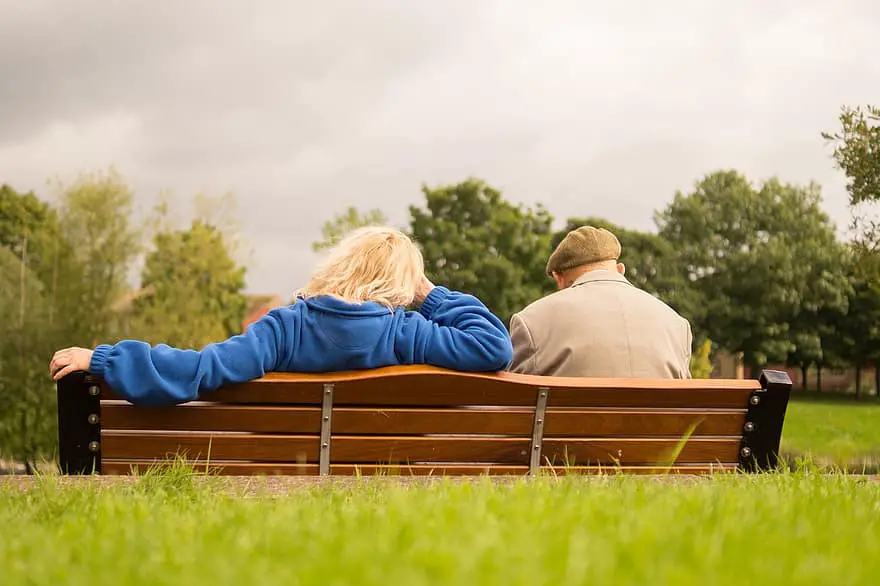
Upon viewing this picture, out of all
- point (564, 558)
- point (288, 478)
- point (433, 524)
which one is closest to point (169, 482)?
point (288, 478)

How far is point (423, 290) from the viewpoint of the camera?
5262mm

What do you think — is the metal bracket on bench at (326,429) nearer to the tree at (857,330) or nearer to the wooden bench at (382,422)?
the wooden bench at (382,422)

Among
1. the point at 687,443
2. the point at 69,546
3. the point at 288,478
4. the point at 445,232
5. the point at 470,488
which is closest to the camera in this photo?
the point at 69,546

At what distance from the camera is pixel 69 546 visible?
2803 millimetres

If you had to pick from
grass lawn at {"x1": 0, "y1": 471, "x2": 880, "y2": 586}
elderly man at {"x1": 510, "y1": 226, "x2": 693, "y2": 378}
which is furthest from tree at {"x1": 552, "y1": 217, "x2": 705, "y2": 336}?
grass lawn at {"x1": 0, "y1": 471, "x2": 880, "y2": 586}

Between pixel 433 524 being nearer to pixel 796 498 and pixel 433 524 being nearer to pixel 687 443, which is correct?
pixel 796 498

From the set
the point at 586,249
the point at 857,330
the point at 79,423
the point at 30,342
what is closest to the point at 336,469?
the point at 79,423

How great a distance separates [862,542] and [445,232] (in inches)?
1622

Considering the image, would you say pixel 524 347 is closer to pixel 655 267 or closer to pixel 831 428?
pixel 831 428

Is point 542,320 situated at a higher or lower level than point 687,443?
higher

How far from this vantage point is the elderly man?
5.77m

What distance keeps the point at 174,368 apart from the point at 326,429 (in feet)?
2.45

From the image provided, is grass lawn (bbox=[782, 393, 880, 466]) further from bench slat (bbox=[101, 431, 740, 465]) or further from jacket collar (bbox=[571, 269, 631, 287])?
bench slat (bbox=[101, 431, 740, 465])

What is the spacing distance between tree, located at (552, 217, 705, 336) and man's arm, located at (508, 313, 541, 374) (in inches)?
1630
